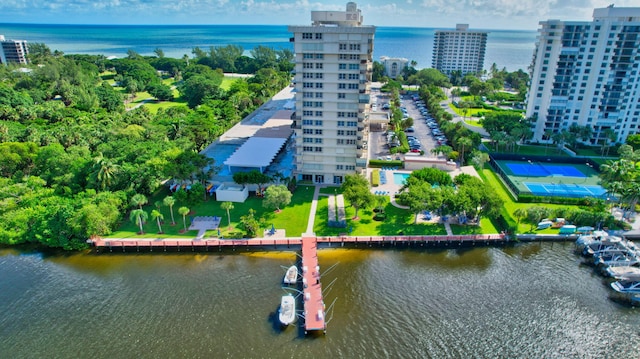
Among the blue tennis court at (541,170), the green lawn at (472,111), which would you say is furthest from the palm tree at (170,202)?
the green lawn at (472,111)

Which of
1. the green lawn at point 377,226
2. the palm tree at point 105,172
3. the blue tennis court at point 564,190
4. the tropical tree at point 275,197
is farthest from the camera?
the blue tennis court at point 564,190

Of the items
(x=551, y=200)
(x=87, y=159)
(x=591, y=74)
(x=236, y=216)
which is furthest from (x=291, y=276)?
(x=591, y=74)

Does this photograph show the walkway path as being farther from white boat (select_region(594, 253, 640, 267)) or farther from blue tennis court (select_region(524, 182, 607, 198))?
white boat (select_region(594, 253, 640, 267))

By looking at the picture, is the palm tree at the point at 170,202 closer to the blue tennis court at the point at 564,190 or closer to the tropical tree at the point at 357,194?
the tropical tree at the point at 357,194

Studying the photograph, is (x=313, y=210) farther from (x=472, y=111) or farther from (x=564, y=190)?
(x=472, y=111)

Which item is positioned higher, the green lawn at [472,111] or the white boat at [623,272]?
the green lawn at [472,111]

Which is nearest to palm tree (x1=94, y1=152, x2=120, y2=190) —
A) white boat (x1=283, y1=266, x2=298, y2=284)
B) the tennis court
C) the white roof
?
the white roof
